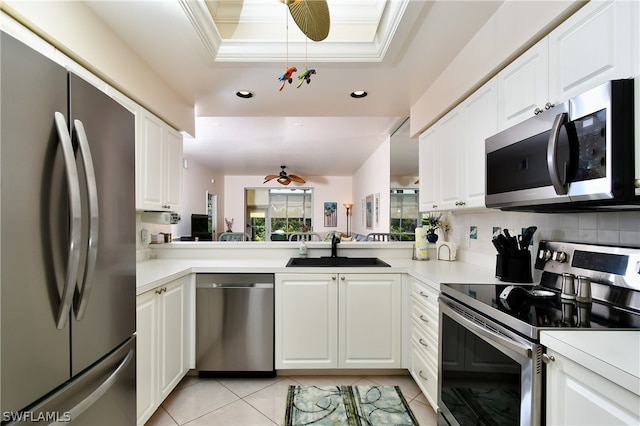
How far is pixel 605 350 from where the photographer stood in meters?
0.84

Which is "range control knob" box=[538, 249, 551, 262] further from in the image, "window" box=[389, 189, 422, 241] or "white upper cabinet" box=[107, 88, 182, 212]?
"window" box=[389, 189, 422, 241]

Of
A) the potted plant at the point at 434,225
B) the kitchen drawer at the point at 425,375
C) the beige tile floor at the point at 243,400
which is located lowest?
the beige tile floor at the point at 243,400

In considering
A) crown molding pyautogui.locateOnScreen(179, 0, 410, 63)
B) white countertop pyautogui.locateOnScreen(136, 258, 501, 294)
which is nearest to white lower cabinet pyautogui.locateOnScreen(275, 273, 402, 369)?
white countertop pyautogui.locateOnScreen(136, 258, 501, 294)

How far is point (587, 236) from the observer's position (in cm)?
143

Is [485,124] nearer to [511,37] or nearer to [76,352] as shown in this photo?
[511,37]

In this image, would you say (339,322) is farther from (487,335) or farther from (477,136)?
(477,136)

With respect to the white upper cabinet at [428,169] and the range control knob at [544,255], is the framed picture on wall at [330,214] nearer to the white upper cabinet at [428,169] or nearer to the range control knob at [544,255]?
the white upper cabinet at [428,169]

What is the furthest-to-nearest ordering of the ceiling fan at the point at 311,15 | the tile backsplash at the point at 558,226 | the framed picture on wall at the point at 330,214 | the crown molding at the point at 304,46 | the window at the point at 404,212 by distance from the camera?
the framed picture on wall at the point at 330,214 < the window at the point at 404,212 < the crown molding at the point at 304,46 < the ceiling fan at the point at 311,15 < the tile backsplash at the point at 558,226

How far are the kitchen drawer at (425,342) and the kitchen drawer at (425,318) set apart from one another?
0.10 feet

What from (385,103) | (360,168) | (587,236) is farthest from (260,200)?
(587,236)

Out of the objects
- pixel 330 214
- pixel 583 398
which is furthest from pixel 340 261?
pixel 330 214

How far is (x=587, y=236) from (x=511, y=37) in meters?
1.04

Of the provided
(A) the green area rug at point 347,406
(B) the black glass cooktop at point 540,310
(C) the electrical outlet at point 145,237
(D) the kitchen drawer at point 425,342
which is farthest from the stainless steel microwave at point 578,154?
(C) the electrical outlet at point 145,237

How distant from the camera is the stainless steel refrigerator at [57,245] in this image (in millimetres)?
689
